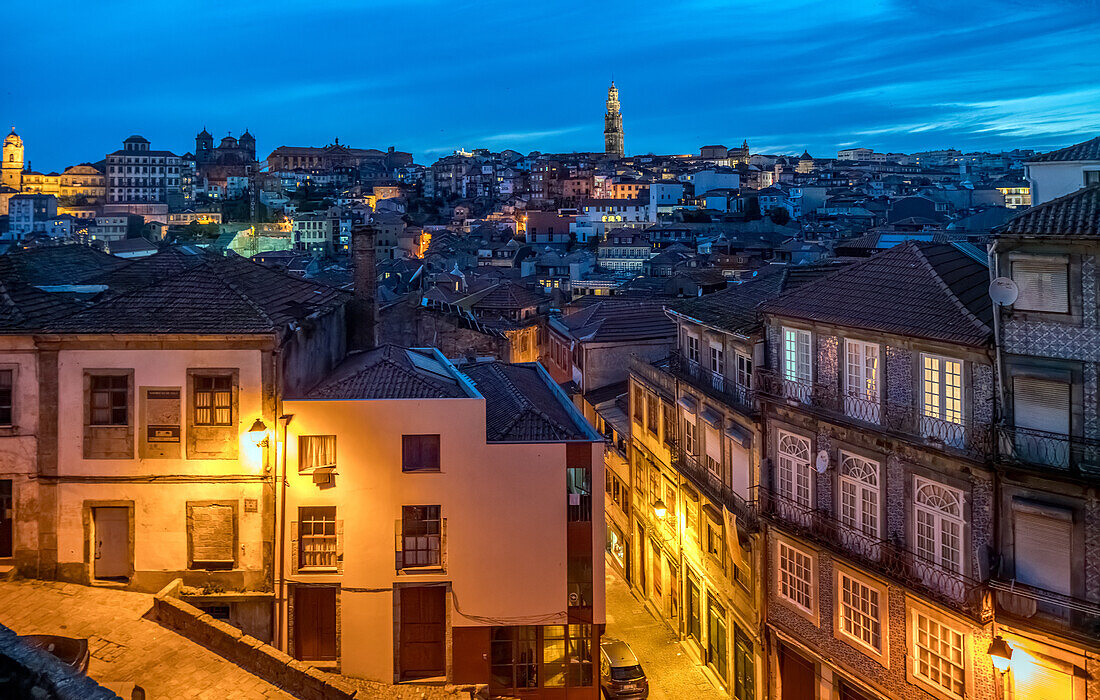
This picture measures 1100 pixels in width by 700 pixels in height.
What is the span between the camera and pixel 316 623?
19.4 m

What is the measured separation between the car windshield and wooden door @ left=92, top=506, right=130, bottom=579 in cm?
1187

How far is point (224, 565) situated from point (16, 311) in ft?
24.2

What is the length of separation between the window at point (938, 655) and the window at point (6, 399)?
2006 cm

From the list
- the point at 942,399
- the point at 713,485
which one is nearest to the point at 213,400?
the point at 713,485

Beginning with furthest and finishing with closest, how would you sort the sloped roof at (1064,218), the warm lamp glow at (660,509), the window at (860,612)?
the warm lamp glow at (660,509), the window at (860,612), the sloped roof at (1064,218)

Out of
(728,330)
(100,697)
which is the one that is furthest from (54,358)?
(728,330)

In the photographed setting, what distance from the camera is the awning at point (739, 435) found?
21.8 metres

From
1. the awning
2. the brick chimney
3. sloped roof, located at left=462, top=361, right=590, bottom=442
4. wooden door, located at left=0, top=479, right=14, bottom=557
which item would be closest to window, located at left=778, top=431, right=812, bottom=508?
the awning

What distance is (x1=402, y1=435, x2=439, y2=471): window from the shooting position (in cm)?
1953

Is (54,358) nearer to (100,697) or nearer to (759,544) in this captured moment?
(100,697)

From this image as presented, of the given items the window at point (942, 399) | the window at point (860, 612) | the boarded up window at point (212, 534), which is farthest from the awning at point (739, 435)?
the boarded up window at point (212, 534)

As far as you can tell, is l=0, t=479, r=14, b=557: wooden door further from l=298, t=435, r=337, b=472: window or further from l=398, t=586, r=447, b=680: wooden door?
l=398, t=586, r=447, b=680: wooden door

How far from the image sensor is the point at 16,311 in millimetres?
19062

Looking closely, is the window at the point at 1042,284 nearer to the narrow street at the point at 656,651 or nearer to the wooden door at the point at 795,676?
the wooden door at the point at 795,676
